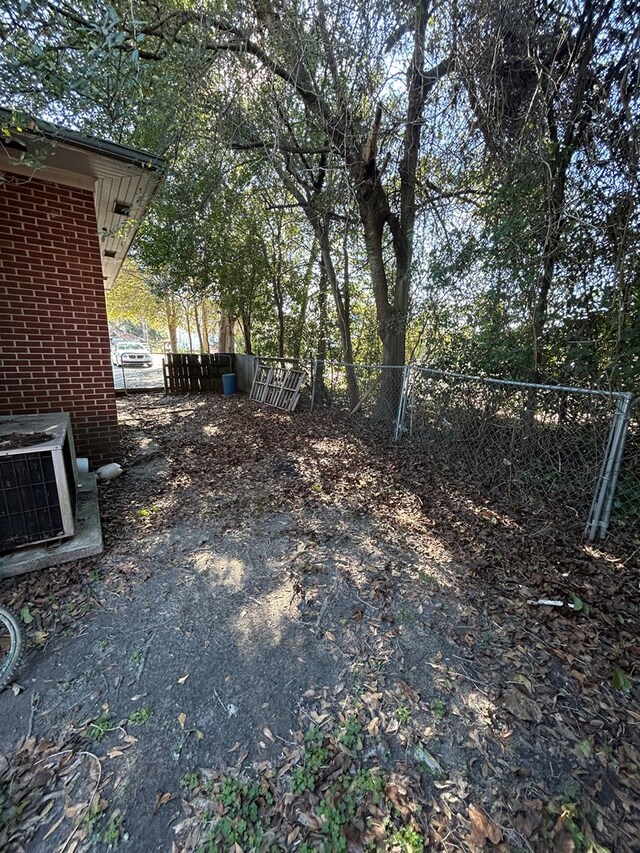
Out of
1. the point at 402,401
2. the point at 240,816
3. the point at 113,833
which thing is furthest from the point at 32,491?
the point at 402,401

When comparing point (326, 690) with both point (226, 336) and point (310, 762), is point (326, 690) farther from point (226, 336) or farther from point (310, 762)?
point (226, 336)

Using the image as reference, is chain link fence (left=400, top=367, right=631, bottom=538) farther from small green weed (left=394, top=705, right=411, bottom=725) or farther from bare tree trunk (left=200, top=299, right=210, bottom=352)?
bare tree trunk (left=200, top=299, right=210, bottom=352)

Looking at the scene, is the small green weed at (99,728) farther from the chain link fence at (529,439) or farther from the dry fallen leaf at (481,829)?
the chain link fence at (529,439)

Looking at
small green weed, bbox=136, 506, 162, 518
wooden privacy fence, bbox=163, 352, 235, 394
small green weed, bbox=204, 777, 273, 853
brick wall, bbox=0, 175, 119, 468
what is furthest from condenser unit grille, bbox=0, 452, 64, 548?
wooden privacy fence, bbox=163, 352, 235, 394

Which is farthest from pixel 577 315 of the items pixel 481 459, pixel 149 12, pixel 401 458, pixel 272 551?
pixel 149 12

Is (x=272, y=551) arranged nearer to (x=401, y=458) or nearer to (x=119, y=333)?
(x=401, y=458)

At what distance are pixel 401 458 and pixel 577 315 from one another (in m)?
2.41

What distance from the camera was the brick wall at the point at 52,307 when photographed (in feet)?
11.2

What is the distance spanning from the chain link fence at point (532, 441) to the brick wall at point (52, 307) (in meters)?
3.86

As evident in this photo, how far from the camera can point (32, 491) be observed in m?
2.34

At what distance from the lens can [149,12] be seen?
3891 millimetres

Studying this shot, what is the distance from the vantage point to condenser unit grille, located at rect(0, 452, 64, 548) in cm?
226

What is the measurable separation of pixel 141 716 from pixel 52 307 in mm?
3760

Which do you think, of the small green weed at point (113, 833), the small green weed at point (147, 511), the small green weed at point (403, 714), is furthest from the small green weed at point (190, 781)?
the small green weed at point (147, 511)
